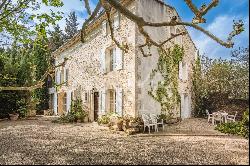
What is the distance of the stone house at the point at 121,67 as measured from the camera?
40.7ft

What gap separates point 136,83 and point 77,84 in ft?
23.3

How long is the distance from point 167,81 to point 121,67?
2.57 meters

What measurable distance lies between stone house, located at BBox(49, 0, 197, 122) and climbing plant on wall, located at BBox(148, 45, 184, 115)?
31 cm

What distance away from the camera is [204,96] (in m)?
19.6

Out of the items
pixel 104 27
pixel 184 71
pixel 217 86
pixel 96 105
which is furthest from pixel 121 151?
pixel 217 86

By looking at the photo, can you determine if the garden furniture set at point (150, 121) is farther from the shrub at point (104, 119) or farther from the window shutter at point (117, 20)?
the window shutter at point (117, 20)

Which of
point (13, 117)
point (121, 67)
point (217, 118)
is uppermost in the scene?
point (121, 67)

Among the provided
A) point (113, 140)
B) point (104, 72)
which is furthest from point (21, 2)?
point (113, 140)

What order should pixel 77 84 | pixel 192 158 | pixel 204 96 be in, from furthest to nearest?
pixel 204 96 → pixel 77 84 → pixel 192 158

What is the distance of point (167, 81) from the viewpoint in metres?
14.0

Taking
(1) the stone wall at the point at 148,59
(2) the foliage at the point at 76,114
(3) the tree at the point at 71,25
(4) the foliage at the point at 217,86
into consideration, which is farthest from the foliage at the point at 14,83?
(3) the tree at the point at 71,25

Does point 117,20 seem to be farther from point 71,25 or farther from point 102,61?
point 71,25

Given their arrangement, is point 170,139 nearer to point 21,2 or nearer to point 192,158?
point 192,158

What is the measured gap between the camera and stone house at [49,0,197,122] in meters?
12.4
